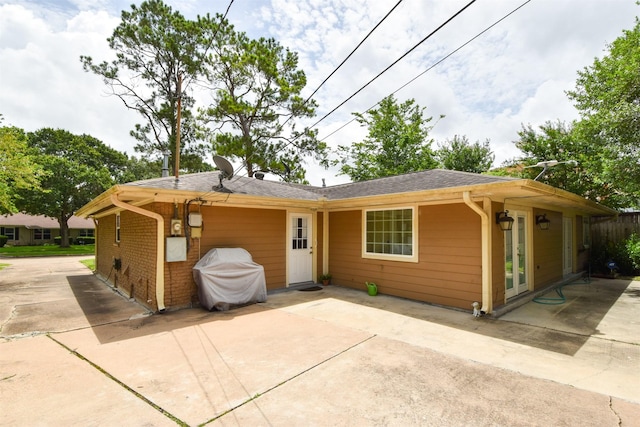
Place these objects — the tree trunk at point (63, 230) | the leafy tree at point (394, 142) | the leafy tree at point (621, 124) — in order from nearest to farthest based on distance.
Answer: the leafy tree at point (621, 124)
the leafy tree at point (394, 142)
the tree trunk at point (63, 230)

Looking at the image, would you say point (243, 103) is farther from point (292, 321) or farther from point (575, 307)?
point (575, 307)

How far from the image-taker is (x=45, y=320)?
Result: 17.3 ft

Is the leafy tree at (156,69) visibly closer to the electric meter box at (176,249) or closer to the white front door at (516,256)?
the electric meter box at (176,249)

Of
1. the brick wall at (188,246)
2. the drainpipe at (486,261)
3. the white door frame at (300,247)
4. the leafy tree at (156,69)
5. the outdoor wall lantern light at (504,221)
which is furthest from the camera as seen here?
the leafy tree at (156,69)

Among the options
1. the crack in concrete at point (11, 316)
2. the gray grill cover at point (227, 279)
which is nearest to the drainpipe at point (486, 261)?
the gray grill cover at point (227, 279)

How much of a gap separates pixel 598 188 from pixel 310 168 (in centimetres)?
1414

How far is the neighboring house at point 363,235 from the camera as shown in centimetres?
557

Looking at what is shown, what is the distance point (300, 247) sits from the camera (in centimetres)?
817

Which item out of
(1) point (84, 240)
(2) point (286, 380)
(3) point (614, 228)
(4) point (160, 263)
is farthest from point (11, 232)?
(3) point (614, 228)

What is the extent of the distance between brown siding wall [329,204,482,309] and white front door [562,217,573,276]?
5657mm

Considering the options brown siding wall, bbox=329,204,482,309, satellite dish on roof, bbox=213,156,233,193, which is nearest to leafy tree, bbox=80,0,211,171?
satellite dish on roof, bbox=213,156,233,193

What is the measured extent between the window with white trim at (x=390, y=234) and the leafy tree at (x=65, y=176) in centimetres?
2110

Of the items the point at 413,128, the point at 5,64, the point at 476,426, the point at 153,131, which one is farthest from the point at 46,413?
the point at 413,128

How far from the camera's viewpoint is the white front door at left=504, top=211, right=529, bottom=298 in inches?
244
